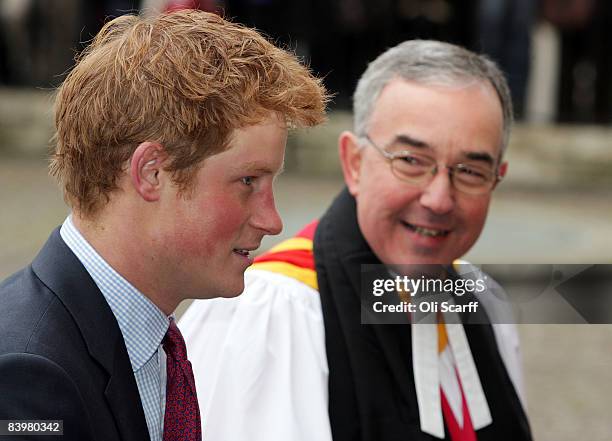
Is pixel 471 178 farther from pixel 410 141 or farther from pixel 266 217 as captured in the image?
pixel 266 217

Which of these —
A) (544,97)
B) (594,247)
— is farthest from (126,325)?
(544,97)

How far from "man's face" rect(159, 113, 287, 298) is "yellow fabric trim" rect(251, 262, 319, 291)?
0.98 meters

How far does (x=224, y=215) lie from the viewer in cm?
196

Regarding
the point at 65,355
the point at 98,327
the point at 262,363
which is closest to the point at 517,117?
the point at 262,363

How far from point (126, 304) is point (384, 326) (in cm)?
111

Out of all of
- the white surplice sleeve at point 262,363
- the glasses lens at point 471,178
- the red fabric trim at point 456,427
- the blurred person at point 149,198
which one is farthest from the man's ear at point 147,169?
the red fabric trim at point 456,427

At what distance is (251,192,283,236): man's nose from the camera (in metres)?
2.01

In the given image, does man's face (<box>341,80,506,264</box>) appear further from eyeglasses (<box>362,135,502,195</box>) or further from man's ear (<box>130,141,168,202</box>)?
man's ear (<box>130,141,168,202</box>)

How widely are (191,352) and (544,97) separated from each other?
941cm

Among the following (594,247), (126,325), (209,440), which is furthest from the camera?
(594,247)

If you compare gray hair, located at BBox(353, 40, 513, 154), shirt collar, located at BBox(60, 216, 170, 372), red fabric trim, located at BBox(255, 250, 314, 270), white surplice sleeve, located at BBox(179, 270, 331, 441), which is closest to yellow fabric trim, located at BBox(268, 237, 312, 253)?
red fabric trim, located at BBox(255, 250, 314, 270)

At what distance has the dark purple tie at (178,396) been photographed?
2.02 m

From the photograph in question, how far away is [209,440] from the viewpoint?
2637 mm

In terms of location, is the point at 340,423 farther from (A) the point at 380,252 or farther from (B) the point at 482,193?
(B) the point at 482,193
